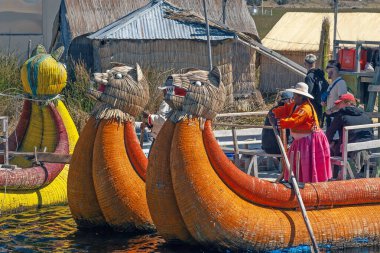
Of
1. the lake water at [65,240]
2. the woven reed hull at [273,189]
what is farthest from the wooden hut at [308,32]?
the woven reed hull at [273,189]

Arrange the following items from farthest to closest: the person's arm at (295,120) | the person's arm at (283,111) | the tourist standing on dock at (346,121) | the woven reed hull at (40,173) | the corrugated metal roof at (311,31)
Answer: the corrugated metal roof at (311,31)
the woven reed hull at (40,173)
the tourist standing on dock at (346,121)
the person's arm at (283,111)
the person's arm at (295,120)

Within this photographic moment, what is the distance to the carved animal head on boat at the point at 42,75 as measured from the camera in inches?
678

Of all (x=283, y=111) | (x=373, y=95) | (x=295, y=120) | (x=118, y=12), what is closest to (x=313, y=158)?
(x=295, y=120)

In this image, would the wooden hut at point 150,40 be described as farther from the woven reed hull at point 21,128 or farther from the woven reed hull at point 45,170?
the woven reed hull at point 45,170

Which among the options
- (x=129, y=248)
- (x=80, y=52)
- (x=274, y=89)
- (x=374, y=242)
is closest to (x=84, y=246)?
(x=129, y=248)

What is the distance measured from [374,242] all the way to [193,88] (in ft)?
9.88

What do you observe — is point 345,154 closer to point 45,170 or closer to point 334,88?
point 334,88

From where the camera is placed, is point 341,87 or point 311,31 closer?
point 341,87

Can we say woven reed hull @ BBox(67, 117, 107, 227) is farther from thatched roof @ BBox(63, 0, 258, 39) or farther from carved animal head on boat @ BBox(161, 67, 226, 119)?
thatched roof @ BBox(63, 0, 258, 39)

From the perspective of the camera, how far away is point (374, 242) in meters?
14.0

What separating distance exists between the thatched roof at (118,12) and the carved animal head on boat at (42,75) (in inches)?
347

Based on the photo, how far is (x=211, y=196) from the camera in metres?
13.1

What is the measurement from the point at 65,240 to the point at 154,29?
11776mm

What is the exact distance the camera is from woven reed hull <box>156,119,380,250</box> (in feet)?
43.0
